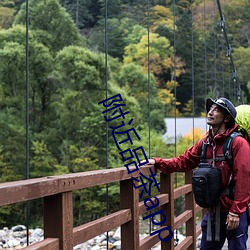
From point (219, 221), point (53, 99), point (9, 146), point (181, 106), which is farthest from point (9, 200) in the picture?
point (181, 106)

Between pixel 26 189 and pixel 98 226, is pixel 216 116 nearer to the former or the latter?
pixel 98 226

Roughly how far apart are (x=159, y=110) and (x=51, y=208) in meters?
15.5

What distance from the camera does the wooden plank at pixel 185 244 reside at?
2.74 meters

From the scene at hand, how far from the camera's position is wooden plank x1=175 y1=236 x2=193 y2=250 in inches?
108

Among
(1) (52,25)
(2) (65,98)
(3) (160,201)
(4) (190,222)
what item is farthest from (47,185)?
(1) (52,25)

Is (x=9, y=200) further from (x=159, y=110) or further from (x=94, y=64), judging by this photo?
(x=159, y=110)

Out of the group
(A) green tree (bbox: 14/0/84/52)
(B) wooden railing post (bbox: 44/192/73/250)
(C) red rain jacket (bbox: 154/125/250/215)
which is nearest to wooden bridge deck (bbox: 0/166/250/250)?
(B) wooden railing post (bbox: 44/192/73/250)

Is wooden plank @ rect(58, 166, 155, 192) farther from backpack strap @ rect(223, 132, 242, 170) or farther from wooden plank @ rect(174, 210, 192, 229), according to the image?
wooden plank @ rect(174, 210, 192, 229)

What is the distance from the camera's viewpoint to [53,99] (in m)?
15.0

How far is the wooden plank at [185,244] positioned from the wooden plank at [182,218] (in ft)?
0.30

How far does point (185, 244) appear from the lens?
2.90 m

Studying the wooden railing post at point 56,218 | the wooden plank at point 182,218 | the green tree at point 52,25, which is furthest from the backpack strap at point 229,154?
the green tree at point 52,25

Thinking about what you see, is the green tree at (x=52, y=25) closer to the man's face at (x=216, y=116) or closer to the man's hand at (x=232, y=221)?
the man's face at (x=216, y=116)

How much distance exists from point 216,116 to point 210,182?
0.22m
